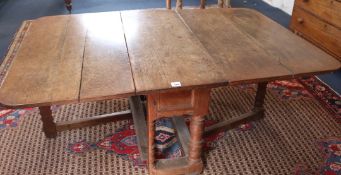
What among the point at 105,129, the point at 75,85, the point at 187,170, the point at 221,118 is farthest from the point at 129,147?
the point at 75,85

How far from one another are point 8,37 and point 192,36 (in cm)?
242

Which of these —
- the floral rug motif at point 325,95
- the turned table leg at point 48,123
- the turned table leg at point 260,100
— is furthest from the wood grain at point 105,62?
the floral rug motif at point 325,95

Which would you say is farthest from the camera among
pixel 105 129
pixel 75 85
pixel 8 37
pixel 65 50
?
pixel 8 37

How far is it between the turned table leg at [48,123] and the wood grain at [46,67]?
1.40ft

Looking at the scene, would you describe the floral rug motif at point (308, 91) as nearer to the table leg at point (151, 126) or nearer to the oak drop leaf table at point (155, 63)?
the oak drop leaf table at point (155, 63)

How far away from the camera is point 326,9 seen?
270 centimetres

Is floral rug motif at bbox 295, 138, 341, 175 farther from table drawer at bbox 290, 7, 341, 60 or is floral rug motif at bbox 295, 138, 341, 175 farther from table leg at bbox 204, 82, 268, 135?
table drawer at bbox 290, 7, 341, 60

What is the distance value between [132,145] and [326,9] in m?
2.06

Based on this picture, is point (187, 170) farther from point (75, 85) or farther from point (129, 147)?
point (75, 85)

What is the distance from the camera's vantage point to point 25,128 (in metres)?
1.93

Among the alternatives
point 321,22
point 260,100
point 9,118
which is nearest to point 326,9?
point 321,22

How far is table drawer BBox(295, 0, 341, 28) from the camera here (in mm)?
2568

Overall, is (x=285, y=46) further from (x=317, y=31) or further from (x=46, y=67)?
(x=317, y=31)

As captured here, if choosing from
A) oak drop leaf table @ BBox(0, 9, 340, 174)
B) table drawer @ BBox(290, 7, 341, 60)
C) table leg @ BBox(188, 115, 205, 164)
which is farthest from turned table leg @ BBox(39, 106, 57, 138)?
table drawer @ BBox(290, 7, 341, 60)
